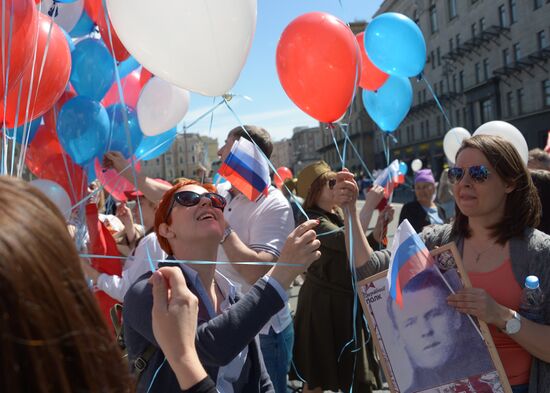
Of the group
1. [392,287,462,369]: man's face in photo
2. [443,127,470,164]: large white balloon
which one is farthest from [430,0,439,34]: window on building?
[392,287,462,369]: man's face in photo

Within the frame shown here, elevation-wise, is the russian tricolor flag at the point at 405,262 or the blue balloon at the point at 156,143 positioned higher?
the blue balloon at the point at 156,143

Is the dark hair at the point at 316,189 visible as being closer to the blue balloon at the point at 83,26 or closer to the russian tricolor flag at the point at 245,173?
the russian tricolor flag at the point at 245,173

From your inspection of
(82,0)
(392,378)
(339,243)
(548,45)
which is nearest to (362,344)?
(339,243)

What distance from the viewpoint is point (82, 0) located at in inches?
145

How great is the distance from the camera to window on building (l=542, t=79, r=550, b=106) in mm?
24234

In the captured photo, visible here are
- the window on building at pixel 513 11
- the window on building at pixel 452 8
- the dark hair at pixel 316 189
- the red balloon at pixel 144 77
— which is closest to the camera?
the dark hair at pixel 316 189

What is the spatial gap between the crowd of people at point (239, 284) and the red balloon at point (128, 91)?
934mm

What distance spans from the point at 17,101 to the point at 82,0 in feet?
5.12

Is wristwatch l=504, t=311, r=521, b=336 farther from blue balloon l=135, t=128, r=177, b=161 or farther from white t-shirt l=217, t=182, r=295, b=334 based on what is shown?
blue balloon l=135, t=128, r=177, b=161

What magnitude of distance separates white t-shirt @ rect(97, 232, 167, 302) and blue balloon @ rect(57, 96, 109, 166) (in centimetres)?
84

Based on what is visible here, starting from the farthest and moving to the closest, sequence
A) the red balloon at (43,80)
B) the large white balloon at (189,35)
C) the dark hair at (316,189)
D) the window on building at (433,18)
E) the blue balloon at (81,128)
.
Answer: the window on building at (433,18) < the dark hair at (316,189) < the blue balloon at (81,128) < the red balloon at (43,80) < the large white balloon at (189,35)

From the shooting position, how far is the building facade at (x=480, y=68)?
24.7 m

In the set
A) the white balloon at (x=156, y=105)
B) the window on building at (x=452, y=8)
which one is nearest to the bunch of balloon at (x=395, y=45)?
the white balloon at (x=156, y=105)

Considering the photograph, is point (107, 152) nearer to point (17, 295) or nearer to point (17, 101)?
point (17, 101)
